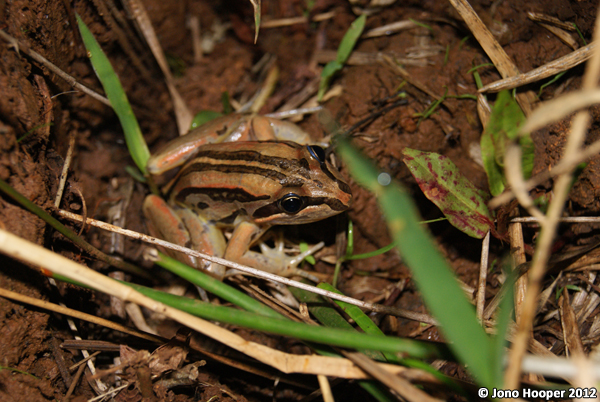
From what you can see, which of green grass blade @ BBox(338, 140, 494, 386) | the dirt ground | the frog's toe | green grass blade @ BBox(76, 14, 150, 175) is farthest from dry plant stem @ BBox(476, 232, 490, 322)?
green grass blade @ BBox(76, 14, 150, 175)

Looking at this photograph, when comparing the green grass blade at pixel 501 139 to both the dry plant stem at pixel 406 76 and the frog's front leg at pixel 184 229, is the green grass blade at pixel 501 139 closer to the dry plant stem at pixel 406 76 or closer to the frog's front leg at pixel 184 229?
the dry plant stem at pixel 406 76

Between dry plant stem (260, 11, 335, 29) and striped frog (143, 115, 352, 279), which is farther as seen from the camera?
dry plant stem (260, 11, 335, 29)

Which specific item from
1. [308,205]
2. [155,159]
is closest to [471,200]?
[308,205]

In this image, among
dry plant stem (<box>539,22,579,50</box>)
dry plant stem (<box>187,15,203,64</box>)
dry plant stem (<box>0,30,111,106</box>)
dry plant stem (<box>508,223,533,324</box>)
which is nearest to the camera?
dry plant stem (<box>0,30,111,106</box>)

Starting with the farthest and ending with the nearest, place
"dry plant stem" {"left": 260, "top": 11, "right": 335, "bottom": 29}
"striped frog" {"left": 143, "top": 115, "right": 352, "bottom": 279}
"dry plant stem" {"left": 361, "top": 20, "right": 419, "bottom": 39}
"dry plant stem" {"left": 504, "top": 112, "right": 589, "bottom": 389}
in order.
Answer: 1. "dry plant stem" {"left": 260, "top": 11, "right": 335, "bottom": 29}
2. "dry plant stem" {"left": 361, "top": 20, "right": 419, "bottom": 39}
3. "striped frog" {"left": 143, "top": 115, "right": 352, "bottom": 279}
4. "dry plant stem" {"left": 504, "top": 112, "right": 589, "bottom": 389}

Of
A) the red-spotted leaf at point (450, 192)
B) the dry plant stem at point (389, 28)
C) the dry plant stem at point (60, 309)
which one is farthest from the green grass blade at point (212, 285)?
the dry plant stem at point (389, 28)

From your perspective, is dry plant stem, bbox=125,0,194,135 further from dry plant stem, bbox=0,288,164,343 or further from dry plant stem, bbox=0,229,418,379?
dry plant stem, bbox=0,229,418,379
